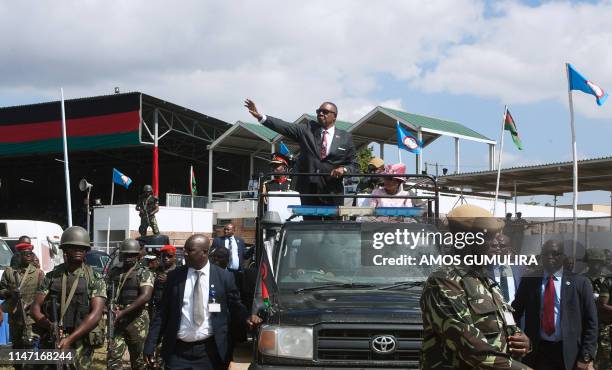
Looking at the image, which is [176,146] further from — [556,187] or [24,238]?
[24,238]

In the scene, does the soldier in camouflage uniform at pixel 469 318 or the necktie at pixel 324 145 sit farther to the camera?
the necktie at pixel 324 145

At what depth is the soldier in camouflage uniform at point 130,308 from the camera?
9.09 meters

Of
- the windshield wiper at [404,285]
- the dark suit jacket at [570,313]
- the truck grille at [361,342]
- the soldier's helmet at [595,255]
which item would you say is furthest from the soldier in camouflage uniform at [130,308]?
the soldier's helmet at [595,255]

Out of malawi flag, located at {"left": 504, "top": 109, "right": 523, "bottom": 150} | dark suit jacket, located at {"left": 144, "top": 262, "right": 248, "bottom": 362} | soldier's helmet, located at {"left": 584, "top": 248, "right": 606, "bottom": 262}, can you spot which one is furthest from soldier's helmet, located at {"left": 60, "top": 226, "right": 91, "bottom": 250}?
malawi flag, located at {"left": 504, "top": 109, "right": 523, "bottom": 150}

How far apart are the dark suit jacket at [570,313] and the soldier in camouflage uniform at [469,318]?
308 centimetres

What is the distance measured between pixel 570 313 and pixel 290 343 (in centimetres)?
252

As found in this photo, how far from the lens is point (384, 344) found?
5805mm

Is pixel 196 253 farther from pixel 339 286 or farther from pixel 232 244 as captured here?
pixel 232 244

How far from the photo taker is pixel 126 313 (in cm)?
902

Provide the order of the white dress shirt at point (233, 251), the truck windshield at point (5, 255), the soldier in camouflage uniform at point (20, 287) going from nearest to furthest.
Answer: the soldier in camouflage uniform at point (20, 287), the white dress shirt at point (233, 251), the truck windshield at point (5, 255)

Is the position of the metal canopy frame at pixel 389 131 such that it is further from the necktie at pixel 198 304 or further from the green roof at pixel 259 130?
the necktie at pixel 198 304

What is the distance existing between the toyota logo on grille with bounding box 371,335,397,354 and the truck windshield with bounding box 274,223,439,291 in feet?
2.95

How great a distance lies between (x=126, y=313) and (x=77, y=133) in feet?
115

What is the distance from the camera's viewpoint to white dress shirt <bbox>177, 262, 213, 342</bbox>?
5.99 metres
